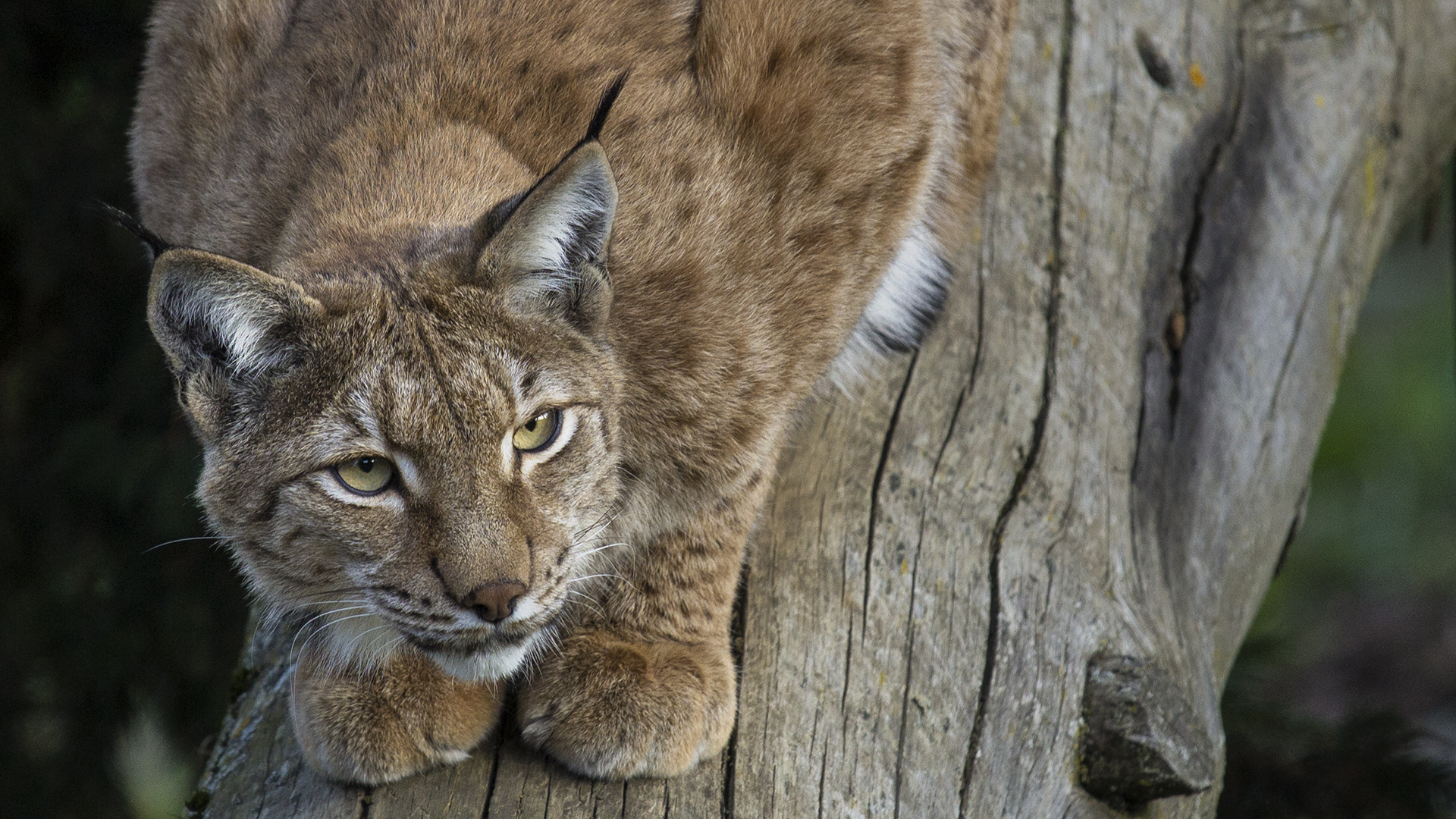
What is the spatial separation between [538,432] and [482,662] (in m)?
0.46

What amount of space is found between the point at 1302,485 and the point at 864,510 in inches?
63.6

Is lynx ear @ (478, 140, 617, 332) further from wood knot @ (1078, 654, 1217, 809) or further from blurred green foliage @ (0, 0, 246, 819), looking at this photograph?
blurred green foliage @ (0, 0, 246, 819)

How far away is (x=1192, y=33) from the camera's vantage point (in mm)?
3936

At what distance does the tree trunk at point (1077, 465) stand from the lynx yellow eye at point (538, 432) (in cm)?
64

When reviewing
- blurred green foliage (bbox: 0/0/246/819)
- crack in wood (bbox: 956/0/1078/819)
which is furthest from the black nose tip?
blurred green foliage (bbox: 0/0/246/819)

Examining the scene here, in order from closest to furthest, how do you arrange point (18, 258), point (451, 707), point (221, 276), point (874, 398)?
1. point (221, 276)
2. point (451, 707)
3. point (874, 398)
4. point (18, 258)

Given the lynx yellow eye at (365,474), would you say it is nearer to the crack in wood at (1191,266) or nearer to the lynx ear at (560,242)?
the lynx ear at (560,242)

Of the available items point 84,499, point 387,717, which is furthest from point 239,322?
point 84,499

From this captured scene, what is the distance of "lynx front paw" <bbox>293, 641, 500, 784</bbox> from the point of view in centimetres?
234

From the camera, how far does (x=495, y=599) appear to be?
7.07 ft

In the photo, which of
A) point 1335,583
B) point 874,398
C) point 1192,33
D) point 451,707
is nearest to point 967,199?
point 874,398

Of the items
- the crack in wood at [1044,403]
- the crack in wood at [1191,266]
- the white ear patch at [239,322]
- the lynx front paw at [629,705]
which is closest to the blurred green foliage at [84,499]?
the white ear patch at [239,322]

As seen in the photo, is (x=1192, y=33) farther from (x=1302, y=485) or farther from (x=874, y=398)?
(x=874, y=398)

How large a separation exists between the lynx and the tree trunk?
128 millimetres
